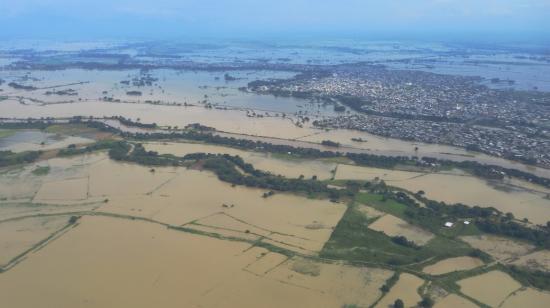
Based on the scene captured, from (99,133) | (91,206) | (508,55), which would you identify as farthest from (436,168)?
(508,55)

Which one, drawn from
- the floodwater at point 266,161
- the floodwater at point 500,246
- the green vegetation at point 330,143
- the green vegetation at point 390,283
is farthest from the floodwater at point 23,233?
the floodwater at point 500,246

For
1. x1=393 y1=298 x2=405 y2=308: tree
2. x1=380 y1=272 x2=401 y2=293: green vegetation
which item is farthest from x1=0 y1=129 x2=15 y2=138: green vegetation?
x1=393 y1=298 x2=405 y2=308: tree

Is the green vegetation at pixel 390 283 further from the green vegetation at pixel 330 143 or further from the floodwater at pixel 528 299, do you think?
the green vegetation at pixel 330 143

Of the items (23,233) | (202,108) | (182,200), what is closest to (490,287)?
(182,200)

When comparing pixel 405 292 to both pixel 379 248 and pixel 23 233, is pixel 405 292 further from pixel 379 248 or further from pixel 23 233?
pixel 23 233

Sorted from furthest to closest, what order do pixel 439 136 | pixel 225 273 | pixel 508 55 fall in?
1. pixel 508 55
2. pixel 439 136
3. pixel 225 273

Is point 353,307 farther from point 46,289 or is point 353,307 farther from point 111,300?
point 46,289
